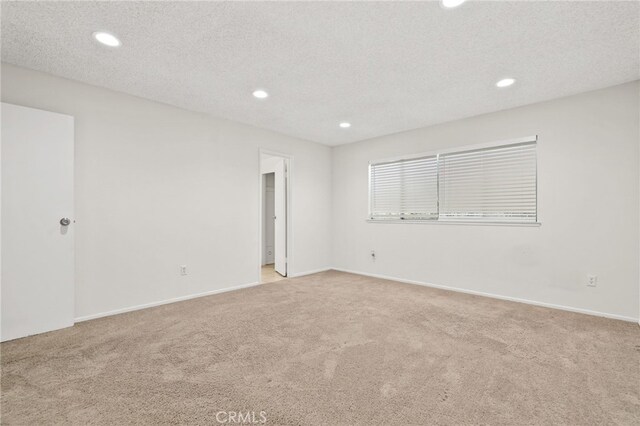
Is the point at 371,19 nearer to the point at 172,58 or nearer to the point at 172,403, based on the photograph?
the point at 172,58

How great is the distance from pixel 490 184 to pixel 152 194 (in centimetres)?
444

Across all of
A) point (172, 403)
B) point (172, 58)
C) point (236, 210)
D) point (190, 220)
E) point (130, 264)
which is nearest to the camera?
point (172, 403)

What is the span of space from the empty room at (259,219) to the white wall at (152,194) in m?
0.02

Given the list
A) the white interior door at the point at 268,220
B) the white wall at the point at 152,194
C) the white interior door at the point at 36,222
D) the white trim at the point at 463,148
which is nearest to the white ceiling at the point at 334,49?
the white wall at the point at 152,194

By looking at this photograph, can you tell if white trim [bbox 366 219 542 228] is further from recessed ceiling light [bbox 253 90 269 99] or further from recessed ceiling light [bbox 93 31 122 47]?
recessed ceiling light [bbox 93 31 122 47]

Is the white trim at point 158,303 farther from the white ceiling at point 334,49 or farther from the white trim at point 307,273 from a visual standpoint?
the white ceiling at point 334,49

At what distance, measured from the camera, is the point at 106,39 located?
90.0 inches

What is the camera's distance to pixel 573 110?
3340mm

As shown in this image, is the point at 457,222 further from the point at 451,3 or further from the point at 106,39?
the point at 106,39

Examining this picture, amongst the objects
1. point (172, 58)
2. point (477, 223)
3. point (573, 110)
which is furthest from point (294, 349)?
point (573, 110)

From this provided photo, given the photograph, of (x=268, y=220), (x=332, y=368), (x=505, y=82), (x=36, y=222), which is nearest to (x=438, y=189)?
(x=505, y=82)

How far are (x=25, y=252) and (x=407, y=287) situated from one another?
4.51 meters

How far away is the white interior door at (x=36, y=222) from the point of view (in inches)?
100

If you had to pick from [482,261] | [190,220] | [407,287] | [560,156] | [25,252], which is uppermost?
[560,156]
